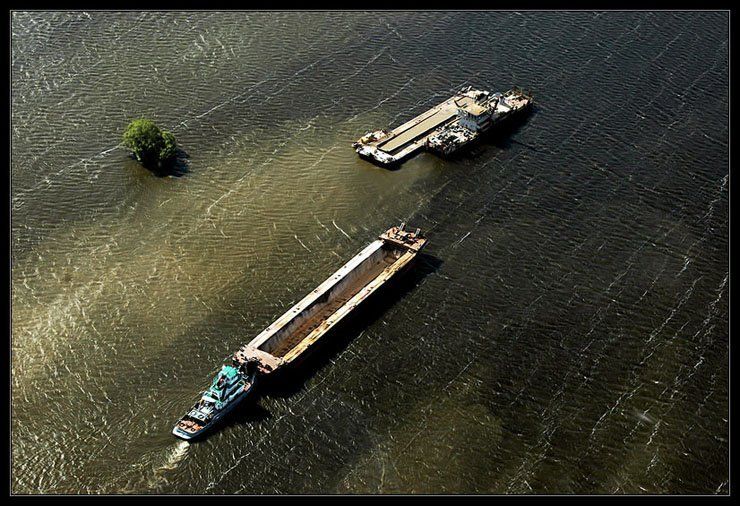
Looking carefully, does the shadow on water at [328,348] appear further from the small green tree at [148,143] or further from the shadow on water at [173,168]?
the small green tree at [148,143]

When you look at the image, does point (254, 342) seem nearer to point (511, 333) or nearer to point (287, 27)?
point (511, 333)

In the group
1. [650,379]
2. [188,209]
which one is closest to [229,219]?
[188,209]

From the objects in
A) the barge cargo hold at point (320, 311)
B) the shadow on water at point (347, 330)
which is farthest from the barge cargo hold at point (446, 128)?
the shadow on water at point (347, 330)

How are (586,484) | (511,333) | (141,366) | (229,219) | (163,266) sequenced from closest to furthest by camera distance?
1. (586,484)
2. (141,366)
3. (511,333)
4. (163,266)
5. (229,219)

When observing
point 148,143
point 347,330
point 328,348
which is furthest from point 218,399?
point 148,143

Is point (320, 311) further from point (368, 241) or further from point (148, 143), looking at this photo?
point (148, 143)
